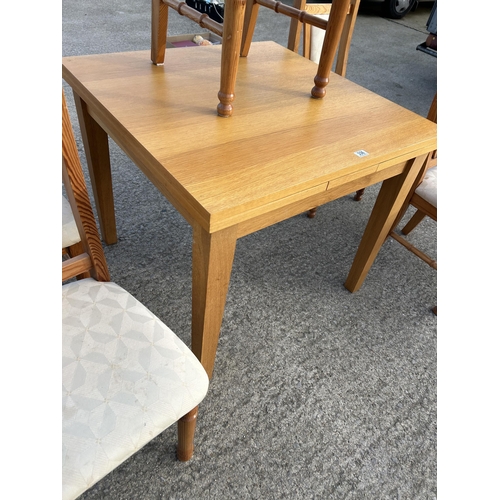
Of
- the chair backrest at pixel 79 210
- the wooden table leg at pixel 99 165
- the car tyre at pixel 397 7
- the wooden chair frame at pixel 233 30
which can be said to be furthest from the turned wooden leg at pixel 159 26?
the car tyre at pixel 397 7

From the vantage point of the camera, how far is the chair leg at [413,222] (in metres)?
1.78

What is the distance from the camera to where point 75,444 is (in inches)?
25.3

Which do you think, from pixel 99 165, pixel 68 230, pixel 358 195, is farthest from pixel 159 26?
pixel 358 195

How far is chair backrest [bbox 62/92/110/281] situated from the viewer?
68 centimetres

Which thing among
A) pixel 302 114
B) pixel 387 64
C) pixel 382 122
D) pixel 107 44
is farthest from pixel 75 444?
pixel 387 64

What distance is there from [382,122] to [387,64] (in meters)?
3.08

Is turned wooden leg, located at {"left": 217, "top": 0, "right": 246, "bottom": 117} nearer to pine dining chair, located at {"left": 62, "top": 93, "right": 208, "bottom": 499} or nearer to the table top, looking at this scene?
the table top

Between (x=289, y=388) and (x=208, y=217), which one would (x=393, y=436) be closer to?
(x=289, y=388)

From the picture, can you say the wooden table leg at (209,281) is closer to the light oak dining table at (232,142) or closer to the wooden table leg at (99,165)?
the light oak dining table at (232,142)

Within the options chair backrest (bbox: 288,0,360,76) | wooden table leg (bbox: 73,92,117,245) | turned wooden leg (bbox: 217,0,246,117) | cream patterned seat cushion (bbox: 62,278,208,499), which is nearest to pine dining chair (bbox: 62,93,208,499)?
cream patterned seat cushion (bbox: 62,278,208,499)

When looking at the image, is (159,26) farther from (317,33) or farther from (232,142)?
(317,33)

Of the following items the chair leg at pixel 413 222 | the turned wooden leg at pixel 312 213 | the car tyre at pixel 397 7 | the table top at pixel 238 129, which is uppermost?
the table top at pixel 238 129

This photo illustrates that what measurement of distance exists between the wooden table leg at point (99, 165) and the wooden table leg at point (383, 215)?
922mm

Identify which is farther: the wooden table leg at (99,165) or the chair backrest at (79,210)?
the wooden table leg at (99,165)
